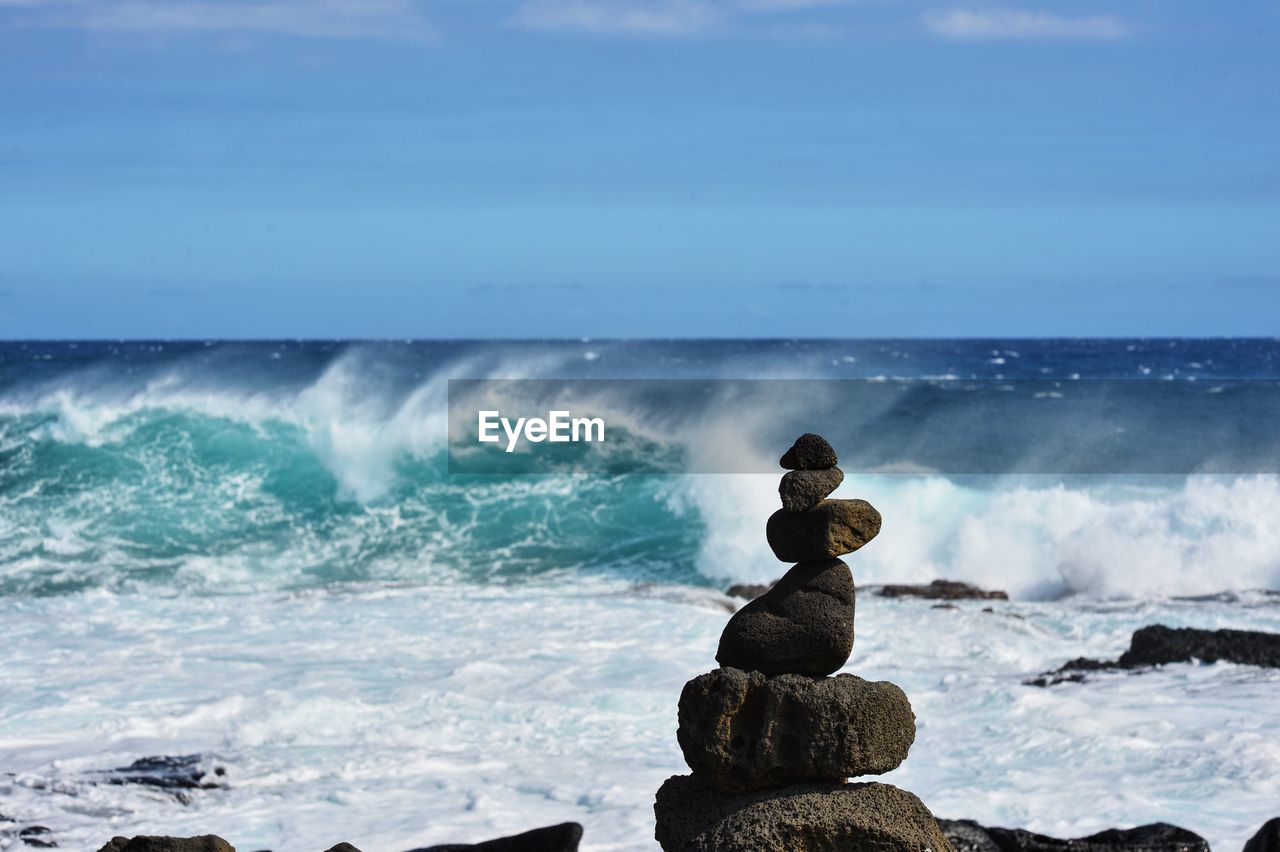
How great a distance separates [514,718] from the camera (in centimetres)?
1275

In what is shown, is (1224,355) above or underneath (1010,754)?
above

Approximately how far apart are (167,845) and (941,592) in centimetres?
1406

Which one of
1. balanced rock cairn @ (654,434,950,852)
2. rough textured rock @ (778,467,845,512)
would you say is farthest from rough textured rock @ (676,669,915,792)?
rough textured rock @ (778,467,845,512)

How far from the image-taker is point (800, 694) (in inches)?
246

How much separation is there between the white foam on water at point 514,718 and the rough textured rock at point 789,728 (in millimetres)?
3223

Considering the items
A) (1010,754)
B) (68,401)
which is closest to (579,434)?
(68,401)

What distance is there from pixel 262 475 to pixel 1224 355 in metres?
64.2

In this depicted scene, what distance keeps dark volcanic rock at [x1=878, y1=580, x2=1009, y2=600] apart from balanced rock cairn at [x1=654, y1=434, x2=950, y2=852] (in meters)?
12.9

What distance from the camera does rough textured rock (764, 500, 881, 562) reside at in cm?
643

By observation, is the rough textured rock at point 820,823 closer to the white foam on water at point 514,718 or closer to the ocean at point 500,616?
the white foam on water at point 514,718

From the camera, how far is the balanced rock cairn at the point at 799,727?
6156mm

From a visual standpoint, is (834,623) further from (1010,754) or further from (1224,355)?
(1224,355)

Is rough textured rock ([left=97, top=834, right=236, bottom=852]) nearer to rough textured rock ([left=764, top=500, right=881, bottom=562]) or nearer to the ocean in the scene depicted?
rough textured rock ([left=764, top=500, right=881, bottom=562])

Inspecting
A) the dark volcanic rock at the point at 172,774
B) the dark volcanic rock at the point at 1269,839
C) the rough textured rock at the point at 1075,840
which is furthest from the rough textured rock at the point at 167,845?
the dark volcanic rock at the point at 1269,839
